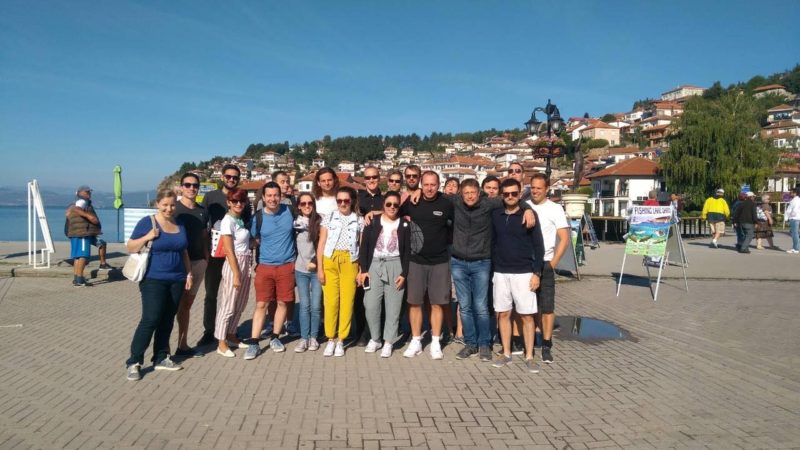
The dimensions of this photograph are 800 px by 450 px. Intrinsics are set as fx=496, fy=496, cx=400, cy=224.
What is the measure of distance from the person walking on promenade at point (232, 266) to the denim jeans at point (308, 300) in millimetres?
620

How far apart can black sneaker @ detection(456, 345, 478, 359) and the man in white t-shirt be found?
760 mm

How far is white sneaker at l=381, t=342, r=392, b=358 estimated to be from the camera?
547cm

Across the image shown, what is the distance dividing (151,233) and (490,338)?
3646 mm

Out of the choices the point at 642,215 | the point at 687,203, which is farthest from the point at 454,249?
the point at 687,203

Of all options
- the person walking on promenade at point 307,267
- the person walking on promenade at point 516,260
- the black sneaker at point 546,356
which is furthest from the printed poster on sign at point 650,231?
the person walking on promenade at point 307,267

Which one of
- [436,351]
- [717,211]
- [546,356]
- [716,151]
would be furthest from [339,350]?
[716,151]

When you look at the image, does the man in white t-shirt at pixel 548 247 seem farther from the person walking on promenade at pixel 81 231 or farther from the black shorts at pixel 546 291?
the person walking on promenade at pixel 81 231

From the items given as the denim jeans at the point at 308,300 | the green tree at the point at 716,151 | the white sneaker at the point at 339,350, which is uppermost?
the green tree at the point at 716,151

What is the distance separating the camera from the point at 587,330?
6703mm

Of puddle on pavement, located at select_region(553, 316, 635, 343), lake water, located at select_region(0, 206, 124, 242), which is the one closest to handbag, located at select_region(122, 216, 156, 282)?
puddle on pavement, located at select_region(553, 316, 635, 343)

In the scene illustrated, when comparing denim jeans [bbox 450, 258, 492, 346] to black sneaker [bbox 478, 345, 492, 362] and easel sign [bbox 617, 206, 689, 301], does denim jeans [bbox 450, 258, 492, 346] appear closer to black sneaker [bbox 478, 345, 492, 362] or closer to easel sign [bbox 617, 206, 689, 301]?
black sneaker [bbox 478, 345, 492, 362]

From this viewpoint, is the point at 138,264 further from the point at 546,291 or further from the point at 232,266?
the point at 546,291

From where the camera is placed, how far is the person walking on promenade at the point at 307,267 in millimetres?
5629

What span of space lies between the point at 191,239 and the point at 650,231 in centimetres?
761
